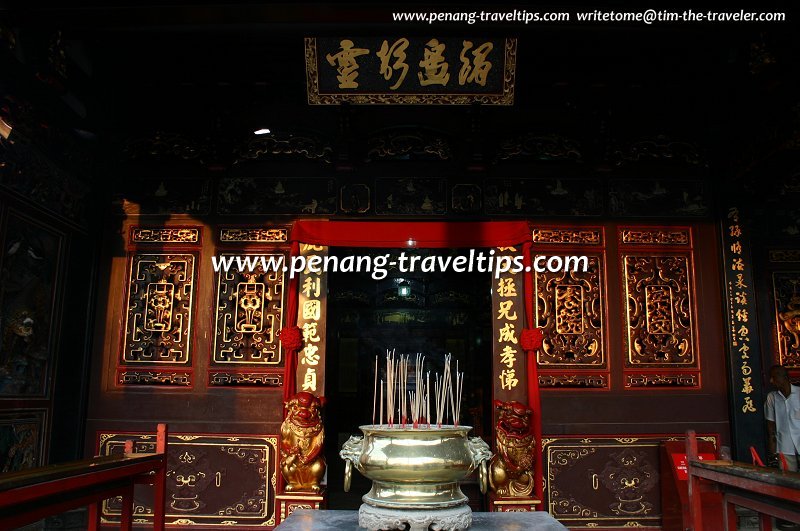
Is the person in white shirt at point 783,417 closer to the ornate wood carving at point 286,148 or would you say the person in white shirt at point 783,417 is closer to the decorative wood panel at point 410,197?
the decorative wood panel at point 410,197

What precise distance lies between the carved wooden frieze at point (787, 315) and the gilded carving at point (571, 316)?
136cm

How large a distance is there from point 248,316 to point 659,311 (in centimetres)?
295

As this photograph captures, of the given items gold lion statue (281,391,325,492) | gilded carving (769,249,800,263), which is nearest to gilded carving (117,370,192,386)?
gold lion statue (281,391,325,492)

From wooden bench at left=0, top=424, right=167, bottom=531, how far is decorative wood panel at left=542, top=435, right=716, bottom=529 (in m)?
2.59

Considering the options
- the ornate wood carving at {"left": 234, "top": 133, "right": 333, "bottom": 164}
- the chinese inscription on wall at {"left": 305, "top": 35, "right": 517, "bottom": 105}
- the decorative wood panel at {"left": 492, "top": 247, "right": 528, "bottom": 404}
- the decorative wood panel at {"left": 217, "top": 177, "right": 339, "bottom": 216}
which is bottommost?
the decorative wood panel at {"left": 492, "top": 247, "right": 528, "bottom": 404}

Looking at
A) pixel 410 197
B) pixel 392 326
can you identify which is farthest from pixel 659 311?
pixel 392 326

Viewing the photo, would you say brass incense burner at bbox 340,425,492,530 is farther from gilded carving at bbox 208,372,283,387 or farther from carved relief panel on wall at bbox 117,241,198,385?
carved relief panel on wall at bbox 117,241,198,385

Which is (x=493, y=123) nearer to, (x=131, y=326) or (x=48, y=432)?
(x=131, y=326)

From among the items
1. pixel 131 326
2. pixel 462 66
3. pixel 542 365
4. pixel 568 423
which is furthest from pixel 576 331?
pixel 131 326

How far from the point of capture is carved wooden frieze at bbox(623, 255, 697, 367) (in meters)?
4.41

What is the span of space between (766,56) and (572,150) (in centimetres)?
142

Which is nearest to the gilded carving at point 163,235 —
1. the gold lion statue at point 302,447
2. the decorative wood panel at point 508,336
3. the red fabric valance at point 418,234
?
the red fabric valance at point 418,234

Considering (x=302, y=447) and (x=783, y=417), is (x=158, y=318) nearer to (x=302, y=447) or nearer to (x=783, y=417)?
(x=302, y=447)

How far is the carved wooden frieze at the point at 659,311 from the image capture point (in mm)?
4414
